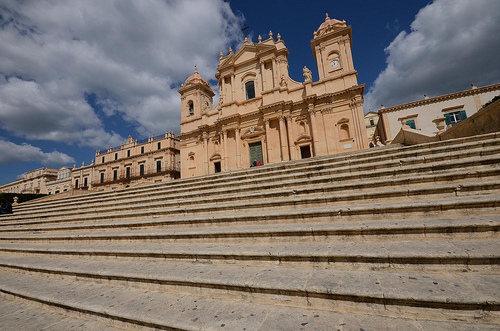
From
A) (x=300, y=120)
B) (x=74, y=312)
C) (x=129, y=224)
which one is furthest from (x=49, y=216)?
(x=300, y=120)

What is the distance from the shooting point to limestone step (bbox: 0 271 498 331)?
1.83 m

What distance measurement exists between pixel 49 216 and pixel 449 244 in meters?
14.5

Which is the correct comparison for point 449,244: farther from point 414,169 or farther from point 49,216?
point 49,216

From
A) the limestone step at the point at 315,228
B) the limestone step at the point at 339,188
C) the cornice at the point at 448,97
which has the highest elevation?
the cornice at the point at 448,97

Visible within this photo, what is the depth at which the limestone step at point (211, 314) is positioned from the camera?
1.83 m

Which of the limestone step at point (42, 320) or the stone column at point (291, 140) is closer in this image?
the limestone step at point (42, 320)

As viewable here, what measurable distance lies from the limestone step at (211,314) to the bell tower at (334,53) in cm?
1803

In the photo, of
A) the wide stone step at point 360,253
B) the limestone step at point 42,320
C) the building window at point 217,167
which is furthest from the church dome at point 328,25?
the limestone step at point 42,320

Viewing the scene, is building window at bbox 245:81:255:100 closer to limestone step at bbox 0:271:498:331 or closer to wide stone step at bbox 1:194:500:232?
wide stone step at bbox 1:194:500:232

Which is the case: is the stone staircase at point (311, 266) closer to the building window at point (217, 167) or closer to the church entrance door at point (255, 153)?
the church entrance door at point (255, 153)

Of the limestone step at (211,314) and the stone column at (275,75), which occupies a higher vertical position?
the stone column at (275,75)

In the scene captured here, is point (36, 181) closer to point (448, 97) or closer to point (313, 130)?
point (313, 130)

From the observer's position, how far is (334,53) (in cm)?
1806

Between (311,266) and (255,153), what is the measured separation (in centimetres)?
1675
